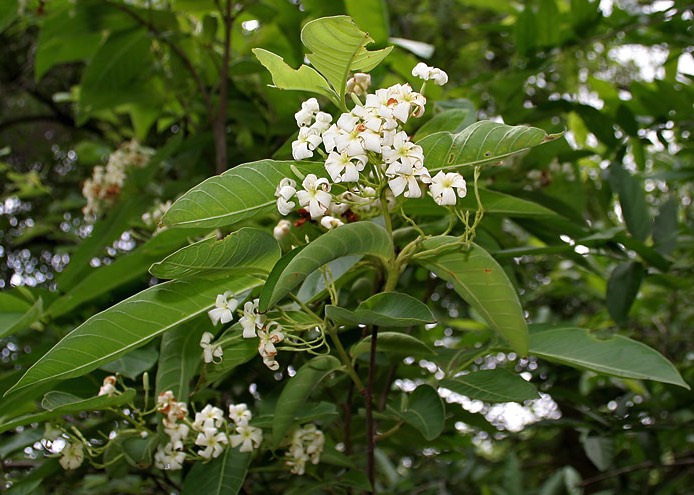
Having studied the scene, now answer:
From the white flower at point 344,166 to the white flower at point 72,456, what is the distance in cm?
55

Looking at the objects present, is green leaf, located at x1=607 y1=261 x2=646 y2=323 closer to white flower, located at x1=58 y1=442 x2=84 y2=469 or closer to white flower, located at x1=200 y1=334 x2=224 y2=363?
white flower, located at x1=200 y1=334 x2=224 y2=363

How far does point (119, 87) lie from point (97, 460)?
750mm

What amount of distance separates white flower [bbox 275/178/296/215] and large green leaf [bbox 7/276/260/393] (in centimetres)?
13

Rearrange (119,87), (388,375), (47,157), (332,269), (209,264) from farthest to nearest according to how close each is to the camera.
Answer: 1. (47,157)
2. (119,87)
3. (388,375)
4. (332,269)
5. (209,264)

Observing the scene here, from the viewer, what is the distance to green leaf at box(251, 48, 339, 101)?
708 mm

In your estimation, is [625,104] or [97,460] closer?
[97,460]

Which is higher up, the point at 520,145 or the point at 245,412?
the point at 520,145

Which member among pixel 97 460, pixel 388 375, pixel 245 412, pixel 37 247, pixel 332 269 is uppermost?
pixel 332 269

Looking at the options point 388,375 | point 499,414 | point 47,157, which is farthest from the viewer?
point 47,157

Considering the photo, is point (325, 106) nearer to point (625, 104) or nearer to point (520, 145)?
point (520, 145)

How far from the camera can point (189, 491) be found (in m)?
0.90

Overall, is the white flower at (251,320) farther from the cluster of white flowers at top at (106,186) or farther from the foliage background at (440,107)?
the cluster of white flowers at top at (106,186)

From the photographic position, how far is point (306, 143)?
720 millimetres

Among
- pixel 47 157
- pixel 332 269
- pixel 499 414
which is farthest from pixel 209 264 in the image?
pixel 47 157
